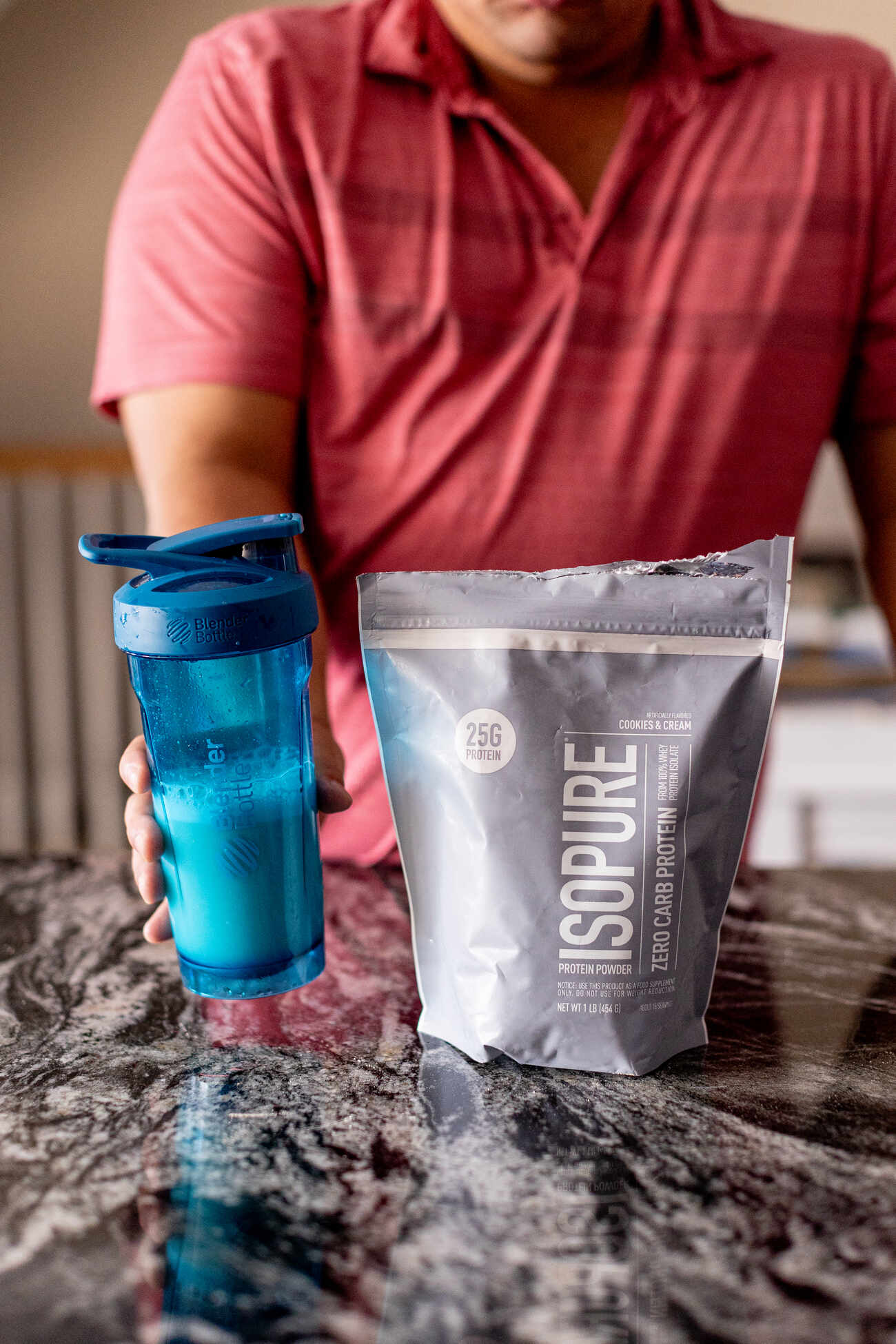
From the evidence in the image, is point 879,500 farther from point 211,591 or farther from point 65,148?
point 65,148

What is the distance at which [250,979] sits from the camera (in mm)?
588

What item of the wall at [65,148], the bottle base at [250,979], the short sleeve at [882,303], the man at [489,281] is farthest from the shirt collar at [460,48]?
the wall at [65,148]

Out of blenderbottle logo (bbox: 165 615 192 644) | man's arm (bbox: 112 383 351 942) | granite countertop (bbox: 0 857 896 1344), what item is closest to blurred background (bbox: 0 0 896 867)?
man's arm (bbox: 112 383 351 942)

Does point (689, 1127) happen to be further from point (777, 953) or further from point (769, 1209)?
point (777, 953)

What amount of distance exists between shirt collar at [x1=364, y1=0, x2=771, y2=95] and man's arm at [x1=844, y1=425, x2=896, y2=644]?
344mm

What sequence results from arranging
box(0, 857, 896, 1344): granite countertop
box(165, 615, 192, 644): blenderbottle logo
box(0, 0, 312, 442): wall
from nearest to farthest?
box(0, 857, 896, 1344): granite countertop < box(165, 615, 192, 644): blenderbottle logo < box(0, 0, 312, 442): wall

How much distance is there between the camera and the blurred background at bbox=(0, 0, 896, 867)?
225 centimetres

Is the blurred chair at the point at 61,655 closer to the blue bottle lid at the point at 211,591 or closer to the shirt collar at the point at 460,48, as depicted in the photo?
the shirt collar at the point at 460,48

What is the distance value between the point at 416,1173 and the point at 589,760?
198mm

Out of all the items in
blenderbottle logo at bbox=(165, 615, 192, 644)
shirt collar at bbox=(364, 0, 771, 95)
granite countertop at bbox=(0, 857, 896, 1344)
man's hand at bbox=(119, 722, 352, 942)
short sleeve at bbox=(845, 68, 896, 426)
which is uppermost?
shirt collar at bbox=(364, 0, 771, 95)

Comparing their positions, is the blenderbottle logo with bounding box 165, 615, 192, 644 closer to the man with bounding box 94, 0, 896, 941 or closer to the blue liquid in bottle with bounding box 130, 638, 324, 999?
the blue liquid in bottle with bounding box 130, 638, 324, 999

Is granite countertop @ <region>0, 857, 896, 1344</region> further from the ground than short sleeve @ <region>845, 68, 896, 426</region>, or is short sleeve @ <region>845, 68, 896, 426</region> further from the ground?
short sleeve @ <region>845, 68, 896, 426</region>

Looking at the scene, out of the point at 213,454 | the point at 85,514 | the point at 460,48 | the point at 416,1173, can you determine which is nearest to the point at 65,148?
the point at 85,514

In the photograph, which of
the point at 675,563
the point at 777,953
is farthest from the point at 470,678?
the point at 777,953
